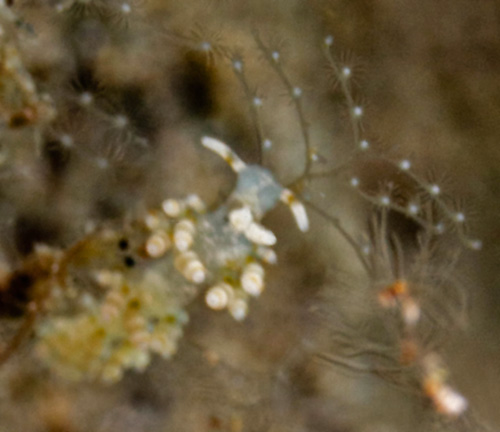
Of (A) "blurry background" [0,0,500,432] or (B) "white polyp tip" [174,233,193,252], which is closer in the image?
(B) "white polyp tip" [174,233,193,252]

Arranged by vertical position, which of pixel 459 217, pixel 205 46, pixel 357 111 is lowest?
pixel 459 217

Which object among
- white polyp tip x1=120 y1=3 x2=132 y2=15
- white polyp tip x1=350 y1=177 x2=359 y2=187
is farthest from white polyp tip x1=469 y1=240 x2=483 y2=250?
white polyp tip x1=120 y1=3 x2=132 y2=15

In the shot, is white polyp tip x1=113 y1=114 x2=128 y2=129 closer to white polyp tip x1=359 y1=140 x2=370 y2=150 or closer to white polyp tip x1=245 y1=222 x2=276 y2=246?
white polyp tip x1=245 y1=222 x2=276 y2=246

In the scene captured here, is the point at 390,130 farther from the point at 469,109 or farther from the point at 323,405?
the point at 323,405

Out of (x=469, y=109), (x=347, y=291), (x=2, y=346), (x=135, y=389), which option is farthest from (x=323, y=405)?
(x=469, y=109)

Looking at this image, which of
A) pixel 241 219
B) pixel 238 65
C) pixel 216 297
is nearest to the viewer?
pixel 216 297

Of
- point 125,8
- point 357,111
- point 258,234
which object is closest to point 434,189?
point 357,111

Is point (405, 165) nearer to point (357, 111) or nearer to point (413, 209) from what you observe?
point (413, 209)
